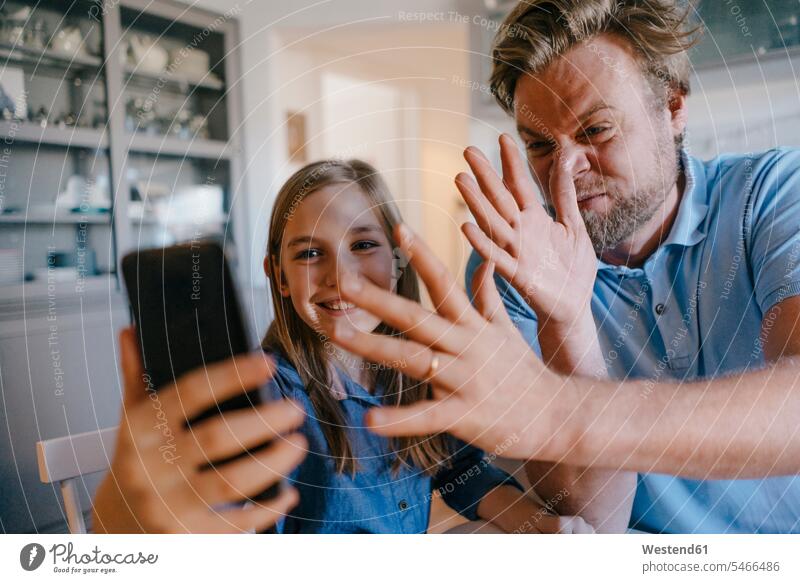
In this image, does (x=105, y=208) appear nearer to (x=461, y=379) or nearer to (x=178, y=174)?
(x=178, y=174)

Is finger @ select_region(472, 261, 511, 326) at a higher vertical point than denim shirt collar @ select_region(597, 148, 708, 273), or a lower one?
lower

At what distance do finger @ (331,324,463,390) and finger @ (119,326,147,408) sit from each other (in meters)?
0.14

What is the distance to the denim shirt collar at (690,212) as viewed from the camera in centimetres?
38

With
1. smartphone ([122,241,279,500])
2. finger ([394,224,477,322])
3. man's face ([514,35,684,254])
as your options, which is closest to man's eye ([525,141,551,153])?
man's face ([514,35,684,254])

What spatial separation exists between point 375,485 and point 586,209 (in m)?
0.23

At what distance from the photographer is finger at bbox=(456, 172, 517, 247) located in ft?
1.05

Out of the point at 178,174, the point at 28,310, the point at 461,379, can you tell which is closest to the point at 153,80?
the point at 178,174

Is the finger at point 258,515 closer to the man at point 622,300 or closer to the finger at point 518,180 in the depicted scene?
the man at point 622,300

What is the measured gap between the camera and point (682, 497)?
1.27 ft

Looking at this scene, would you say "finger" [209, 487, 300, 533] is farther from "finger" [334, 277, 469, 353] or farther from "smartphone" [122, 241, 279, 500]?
"finger" [334, 277, 469, 353]

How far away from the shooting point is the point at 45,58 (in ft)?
1.31

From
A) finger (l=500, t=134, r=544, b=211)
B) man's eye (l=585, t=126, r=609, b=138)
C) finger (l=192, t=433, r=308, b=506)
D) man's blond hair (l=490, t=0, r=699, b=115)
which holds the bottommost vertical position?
finger (l=192, t=433, r=308, b=506)

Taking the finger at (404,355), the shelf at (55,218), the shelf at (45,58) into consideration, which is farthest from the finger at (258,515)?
the shelf at (45,58)
